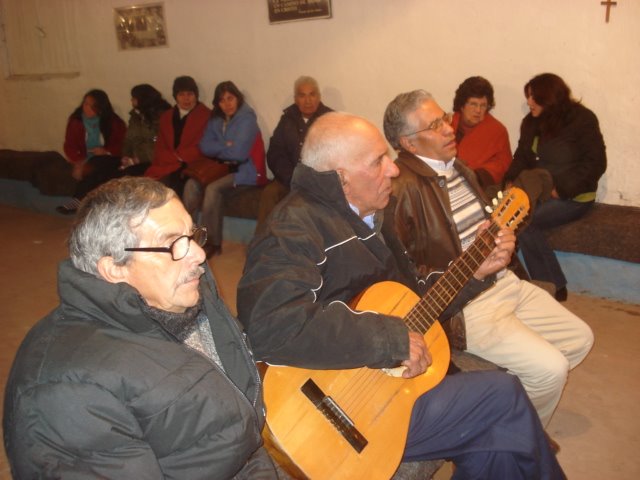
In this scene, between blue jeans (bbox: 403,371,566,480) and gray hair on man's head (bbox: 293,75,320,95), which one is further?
gray hair on man's head (bbox: 293,75,320,95)

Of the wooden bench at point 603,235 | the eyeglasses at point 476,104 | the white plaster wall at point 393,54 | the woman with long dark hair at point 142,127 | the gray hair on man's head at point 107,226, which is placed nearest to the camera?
the gray hair on man's head at point 107,226

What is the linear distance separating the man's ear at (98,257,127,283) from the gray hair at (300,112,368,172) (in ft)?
2.87

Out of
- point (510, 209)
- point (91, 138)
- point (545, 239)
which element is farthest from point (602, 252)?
point (91, 138)

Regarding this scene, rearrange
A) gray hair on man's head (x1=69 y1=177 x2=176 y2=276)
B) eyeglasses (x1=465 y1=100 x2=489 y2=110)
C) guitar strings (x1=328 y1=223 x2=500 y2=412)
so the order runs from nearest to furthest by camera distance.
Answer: gray hair on man's head (x1=69 y1=177 x2=176 y2=276) < guitar strings (x1=328 y1=223 x2=500 y2=412) < eyeglasses (x1=465 y1=100 x2=489 y2=110)

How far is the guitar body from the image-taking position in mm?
1607

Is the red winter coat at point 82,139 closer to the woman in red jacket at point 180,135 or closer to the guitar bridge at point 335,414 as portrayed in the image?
the woman in red jacket at point 180,135

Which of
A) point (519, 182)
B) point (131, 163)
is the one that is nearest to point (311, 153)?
point (519, 182)

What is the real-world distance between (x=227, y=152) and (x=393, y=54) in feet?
5.67

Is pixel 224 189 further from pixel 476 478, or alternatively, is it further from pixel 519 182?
pixel 476 478

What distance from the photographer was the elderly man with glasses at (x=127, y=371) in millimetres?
1130

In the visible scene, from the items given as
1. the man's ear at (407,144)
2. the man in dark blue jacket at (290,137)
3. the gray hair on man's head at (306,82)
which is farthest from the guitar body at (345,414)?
the gray hair on man's head at (306,82)

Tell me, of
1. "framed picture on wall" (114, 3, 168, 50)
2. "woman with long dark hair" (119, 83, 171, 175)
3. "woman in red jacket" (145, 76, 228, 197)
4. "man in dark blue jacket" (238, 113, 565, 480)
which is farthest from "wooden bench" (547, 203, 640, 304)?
"framed picture on wall" (114, 3, 168, 50)

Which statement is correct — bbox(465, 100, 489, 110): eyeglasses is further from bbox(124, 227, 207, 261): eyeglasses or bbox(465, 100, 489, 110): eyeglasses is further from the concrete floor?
bbox(124, 227, 207, 261): eyeglasses

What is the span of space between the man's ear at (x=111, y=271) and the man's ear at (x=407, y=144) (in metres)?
1.55
